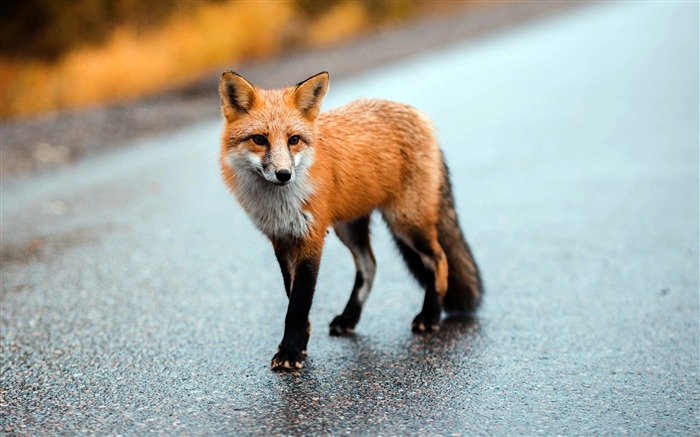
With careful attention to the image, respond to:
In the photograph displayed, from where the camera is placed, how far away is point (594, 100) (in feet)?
45.2

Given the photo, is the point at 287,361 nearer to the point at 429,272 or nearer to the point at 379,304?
the point at 429,272

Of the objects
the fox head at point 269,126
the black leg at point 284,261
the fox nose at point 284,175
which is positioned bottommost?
the black leg at point 284,261

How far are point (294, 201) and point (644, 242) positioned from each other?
12.0ft

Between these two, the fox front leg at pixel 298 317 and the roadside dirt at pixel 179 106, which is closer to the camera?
the fox front leg at pixel 298 317

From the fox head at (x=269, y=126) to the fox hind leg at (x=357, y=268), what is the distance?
3.04ft

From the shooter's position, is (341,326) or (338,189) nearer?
(338,189)

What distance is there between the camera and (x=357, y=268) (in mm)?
5727

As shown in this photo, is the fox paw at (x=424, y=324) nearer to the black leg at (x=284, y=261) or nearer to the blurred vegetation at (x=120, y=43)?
the black leg at (x=284, y=261)

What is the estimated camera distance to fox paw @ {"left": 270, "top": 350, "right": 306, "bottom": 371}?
480 centimetres

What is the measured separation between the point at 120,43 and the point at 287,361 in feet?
36.4

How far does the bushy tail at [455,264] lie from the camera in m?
5.77

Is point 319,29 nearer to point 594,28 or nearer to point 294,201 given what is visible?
point 594,28

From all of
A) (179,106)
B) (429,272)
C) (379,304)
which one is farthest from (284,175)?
(179,106)

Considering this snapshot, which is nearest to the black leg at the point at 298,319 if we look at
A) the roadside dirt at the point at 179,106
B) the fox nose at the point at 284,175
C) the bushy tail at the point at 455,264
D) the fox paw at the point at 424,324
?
the fox nose at the point at 284,175
